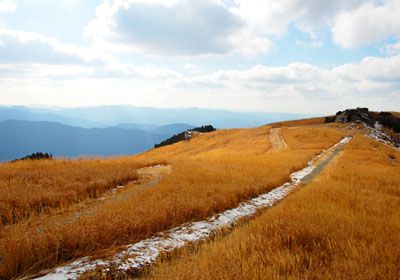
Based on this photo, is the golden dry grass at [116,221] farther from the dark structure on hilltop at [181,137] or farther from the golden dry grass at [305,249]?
the dark structure on hilltop at [181,137]

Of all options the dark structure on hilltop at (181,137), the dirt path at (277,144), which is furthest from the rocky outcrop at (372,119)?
the dark structure on hilltop at (181,137)

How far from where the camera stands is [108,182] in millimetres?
14195

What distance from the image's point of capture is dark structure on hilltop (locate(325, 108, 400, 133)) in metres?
79.2

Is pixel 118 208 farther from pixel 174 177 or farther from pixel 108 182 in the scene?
pixel 174 177

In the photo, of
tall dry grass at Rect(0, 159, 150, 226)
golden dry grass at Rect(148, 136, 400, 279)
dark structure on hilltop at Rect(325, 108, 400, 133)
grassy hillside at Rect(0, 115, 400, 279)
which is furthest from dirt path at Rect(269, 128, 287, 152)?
golden dry grass at Rect(148, 136, 400, 279)

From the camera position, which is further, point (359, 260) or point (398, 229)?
point (398, 229)

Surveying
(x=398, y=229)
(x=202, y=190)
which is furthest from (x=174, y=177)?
(x=398, y=229)

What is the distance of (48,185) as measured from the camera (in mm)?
12406

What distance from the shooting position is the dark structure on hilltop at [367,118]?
260 feet

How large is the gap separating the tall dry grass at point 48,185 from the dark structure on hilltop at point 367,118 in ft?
251

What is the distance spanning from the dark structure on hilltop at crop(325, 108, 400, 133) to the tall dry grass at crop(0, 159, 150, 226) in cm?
7644

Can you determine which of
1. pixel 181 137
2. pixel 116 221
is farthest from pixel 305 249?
pixel 181 137

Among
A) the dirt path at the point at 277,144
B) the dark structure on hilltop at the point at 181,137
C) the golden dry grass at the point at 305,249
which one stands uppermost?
the golden dry grass at the point at 305,249

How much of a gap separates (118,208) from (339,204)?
838cm
